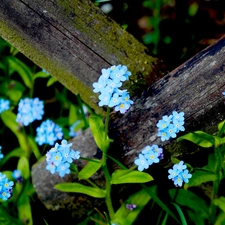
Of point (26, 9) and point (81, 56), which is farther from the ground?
point (26, 9)

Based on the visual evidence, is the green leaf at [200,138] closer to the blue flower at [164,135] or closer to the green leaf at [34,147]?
the blue flower at [164,135]

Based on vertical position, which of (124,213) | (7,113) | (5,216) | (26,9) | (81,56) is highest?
(7,113)

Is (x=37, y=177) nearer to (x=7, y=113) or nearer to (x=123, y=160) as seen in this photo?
(x=123, y=160)

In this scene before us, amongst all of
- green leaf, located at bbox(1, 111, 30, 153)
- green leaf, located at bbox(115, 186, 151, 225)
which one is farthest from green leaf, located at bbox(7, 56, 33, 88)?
green leaf, located at bbox(115, 186, 151, 225)

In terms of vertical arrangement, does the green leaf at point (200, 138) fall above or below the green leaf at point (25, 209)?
below

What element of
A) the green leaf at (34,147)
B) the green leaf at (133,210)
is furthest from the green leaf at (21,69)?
the green leaf at (133,210)

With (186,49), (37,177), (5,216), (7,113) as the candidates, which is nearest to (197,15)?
(186,49)

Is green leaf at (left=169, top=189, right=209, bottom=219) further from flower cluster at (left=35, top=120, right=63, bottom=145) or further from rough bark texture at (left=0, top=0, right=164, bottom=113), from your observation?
flower cluster at (left=35, top=120, right=63, bottom=145)
